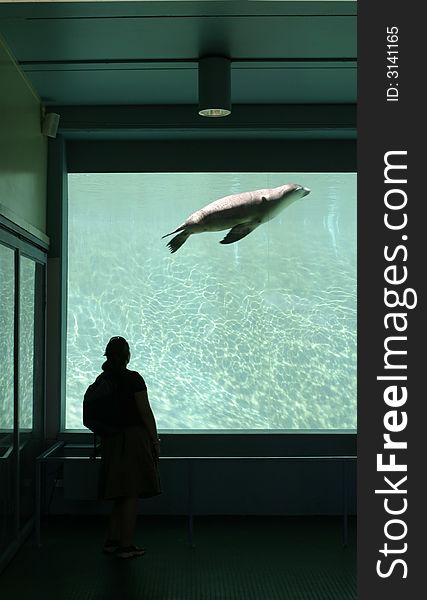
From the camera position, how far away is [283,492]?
8.12 m

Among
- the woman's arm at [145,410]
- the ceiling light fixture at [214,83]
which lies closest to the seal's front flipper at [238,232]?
the ceiling light fixture at [214,83]

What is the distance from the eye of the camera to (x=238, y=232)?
6.18 meters

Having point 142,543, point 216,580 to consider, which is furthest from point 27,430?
point 216,580

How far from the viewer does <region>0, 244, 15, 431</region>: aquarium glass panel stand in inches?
245

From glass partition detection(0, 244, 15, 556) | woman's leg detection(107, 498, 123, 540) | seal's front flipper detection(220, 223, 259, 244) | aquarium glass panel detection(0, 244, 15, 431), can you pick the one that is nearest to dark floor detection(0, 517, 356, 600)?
woman's leg detection(107, 498, 123, 540)

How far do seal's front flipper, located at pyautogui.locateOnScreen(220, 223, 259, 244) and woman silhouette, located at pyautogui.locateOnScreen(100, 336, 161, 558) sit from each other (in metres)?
1.04

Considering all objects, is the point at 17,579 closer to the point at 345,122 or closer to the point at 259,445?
the point at 259,445

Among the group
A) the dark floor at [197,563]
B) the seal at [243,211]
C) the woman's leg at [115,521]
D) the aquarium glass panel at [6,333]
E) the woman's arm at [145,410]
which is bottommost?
the dark floor at [197,563]

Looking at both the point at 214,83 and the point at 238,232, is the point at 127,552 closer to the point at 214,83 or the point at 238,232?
the point at 238,232

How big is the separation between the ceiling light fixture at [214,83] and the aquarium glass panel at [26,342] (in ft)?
5.83

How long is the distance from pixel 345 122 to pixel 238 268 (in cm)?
156

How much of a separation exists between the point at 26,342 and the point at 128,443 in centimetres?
134

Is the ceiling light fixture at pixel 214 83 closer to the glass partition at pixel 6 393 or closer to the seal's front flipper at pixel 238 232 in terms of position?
the seal's front flipper at pixel 238 232

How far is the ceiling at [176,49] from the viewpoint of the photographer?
5.85m
